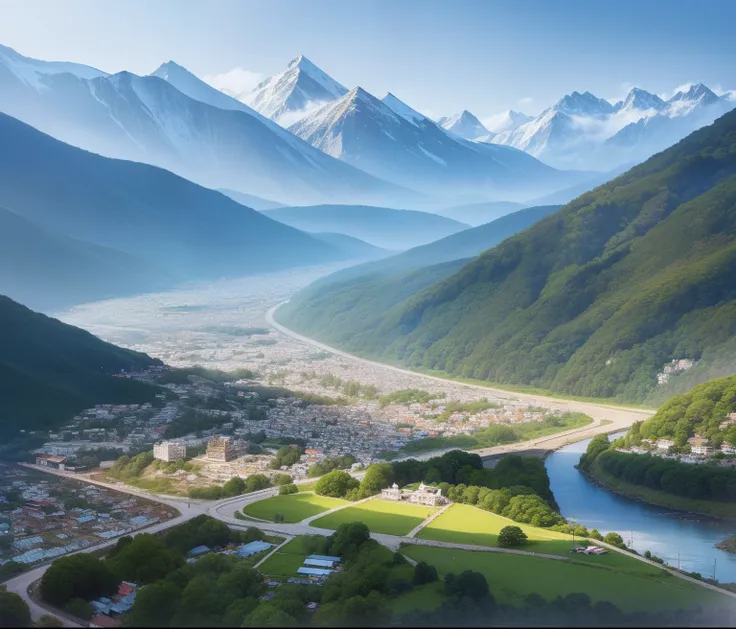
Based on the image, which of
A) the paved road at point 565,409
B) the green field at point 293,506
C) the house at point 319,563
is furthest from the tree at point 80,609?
the paved road at point 565,409

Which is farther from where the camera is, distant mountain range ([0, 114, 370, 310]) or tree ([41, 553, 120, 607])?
distant mountain range ([0, 114, 370, 310])

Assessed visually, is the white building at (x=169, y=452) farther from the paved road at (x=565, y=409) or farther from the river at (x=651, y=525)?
the river at (x=651, y=525)

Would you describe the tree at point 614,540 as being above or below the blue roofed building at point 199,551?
above

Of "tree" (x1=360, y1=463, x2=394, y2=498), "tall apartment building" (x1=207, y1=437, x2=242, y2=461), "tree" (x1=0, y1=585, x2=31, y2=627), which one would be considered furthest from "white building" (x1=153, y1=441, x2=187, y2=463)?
"tree" (x1=0, y1=585, x2=31, y2=627)

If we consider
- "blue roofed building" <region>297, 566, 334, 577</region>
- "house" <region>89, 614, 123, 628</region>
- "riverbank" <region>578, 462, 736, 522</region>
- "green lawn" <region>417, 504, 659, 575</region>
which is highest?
"riverbank" <region>578, 462, 736, 522</region>

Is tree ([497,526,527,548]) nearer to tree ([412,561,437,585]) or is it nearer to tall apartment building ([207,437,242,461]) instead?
tree ([412,561,437,585])
